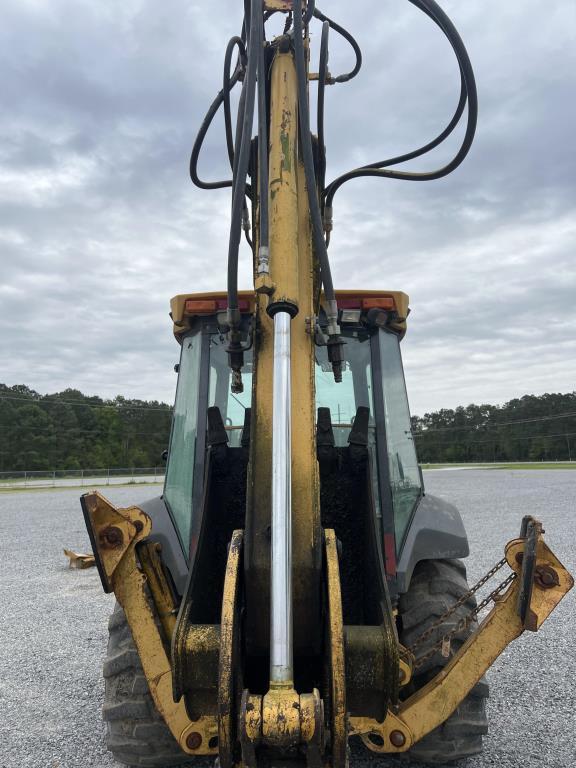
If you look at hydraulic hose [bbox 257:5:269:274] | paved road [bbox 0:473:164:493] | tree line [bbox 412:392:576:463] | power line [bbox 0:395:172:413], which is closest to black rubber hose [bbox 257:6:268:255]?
hydraulic hose [bbox 257:5:269:274]

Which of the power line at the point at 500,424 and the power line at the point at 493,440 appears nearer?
the power line at the point at 493,440

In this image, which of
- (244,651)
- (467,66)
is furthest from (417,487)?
(467,66)

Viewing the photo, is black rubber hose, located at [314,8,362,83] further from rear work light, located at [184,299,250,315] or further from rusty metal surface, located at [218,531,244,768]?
rusty metal surface, located at [218,531,244,768]

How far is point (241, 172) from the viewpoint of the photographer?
2029mm

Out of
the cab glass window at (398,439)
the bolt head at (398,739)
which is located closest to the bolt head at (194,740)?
the bolt head at (398,739)

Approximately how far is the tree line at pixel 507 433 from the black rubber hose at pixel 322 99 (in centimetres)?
6519

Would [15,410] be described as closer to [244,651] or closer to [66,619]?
[66,619]

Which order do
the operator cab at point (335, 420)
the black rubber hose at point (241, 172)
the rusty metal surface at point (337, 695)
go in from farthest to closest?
the operator cab at point (335, 420)
the black rubber hose at point (241, 172)
the rusty metal surface at point (337, 695)

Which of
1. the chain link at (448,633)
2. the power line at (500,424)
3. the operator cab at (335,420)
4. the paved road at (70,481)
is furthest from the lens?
the power line at (500,424)

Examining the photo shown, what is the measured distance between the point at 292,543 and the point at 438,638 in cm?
131

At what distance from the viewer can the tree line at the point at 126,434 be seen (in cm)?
5334

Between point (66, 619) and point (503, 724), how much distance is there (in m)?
4.26

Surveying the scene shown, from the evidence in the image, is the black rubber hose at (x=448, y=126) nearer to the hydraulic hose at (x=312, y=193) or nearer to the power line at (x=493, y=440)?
the hydraulic hose at (x=312, y=193)

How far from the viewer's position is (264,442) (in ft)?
6.39
